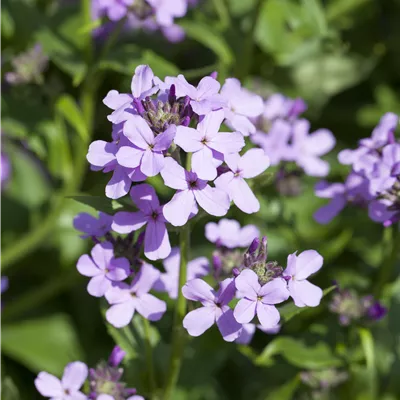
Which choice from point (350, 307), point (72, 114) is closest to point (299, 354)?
point (350, 307)

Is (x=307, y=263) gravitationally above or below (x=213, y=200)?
below

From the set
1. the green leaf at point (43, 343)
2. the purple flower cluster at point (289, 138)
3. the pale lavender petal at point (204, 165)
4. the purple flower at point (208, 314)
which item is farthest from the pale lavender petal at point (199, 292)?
the green leaf at point (43, 343)

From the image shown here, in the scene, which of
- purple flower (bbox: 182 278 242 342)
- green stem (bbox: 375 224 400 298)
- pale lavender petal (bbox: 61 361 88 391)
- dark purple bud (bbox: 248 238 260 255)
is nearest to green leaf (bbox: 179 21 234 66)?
green stem (bbox: 375 224 400 298)

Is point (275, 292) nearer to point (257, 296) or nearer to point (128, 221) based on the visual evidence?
point (257, 296)

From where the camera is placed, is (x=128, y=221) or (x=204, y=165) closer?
(x=204, y=165)

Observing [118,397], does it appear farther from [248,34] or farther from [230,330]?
[248,34]

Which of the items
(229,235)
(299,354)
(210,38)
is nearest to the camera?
→ (229,235)
